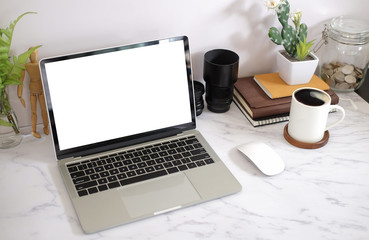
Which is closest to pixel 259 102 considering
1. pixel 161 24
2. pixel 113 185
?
pixel 161 24

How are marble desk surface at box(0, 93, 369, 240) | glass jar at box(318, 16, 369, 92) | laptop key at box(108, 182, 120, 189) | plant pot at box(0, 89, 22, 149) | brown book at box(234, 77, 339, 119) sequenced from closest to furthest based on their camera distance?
marble desk surface at box(0, 93, 369, 240) < laptop key at box(108, 182, 120, 189) < plant pot at box(0, 89, 22, 149) < brown book at box(234, 77, 339, 119) < glass jar at box(318, 16, 369, 92)

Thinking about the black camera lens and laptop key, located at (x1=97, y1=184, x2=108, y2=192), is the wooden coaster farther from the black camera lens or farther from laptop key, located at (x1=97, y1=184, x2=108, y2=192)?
laptop key, located at (x1=97, y1=184, x2=108, y2=192)

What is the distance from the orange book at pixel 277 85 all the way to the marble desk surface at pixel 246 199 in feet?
0.38

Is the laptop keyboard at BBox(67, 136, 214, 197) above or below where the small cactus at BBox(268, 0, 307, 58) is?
below

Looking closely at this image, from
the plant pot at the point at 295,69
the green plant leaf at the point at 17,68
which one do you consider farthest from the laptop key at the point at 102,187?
the plant pot at the point at 295,69

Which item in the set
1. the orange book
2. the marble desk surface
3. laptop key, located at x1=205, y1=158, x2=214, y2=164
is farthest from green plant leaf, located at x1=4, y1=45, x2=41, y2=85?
the orange book

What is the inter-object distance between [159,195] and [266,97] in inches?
18.9

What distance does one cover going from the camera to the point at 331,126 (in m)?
1.22

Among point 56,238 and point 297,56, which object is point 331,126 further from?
point 56,238

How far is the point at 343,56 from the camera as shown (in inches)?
56.2

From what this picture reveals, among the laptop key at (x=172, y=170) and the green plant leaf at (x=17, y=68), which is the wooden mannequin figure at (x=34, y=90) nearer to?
the green plant leaf at (x=17, y=68)

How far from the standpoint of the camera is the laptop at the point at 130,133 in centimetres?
104

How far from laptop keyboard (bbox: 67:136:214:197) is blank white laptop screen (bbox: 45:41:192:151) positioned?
58 mm

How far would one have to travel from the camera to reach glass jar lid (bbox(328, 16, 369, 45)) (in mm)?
1362
